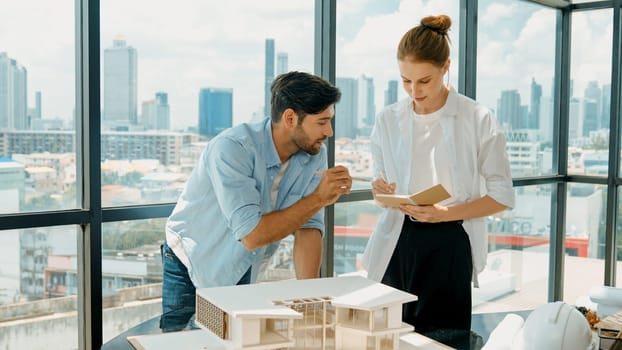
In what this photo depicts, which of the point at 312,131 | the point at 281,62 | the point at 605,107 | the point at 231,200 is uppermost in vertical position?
the point at 281,62

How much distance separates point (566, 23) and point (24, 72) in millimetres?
3970

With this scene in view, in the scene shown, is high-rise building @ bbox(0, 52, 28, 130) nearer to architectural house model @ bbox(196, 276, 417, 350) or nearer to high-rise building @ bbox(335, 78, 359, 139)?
architectural house model @ bbox(196, 276, 417, 350)

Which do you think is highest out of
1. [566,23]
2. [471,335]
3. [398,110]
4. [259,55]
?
[566,23]

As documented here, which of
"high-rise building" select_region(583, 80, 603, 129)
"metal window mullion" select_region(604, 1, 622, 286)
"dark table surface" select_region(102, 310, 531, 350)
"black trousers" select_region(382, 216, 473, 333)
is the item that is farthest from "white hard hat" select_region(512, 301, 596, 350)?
"high-rise building" select_region(583, 80, 603, 129)

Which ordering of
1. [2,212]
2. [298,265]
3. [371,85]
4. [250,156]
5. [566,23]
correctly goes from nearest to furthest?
[250,156] < [298,265] < [2,212] < [371,85] < [566,23]

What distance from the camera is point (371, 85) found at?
378 centimetres

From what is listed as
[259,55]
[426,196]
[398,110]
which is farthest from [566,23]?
[426,196]

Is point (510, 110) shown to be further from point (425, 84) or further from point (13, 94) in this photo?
point (13, 94)

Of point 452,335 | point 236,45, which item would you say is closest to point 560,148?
point 236,45

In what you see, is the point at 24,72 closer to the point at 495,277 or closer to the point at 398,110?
the point at 398,110

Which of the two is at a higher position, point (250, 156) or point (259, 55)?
point (259, 55)

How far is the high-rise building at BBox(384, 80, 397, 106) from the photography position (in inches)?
152

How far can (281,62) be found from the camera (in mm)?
3373

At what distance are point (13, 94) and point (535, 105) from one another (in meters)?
3.66
